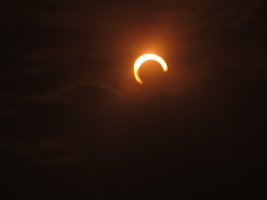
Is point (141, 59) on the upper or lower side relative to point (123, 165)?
upper

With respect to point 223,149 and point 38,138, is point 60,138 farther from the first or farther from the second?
point 223,149

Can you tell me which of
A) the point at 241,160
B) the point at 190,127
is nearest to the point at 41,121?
the point at 190,127

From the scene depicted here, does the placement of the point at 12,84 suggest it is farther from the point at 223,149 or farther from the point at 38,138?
the point at 223,149

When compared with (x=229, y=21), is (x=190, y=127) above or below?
below

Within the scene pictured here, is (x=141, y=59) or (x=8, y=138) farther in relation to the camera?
(x=8, y=138)

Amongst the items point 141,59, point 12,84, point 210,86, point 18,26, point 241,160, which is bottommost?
point 241,160

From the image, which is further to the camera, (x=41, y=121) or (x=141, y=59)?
(x=41, y=121)

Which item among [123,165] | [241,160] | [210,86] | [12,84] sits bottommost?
[241,160]

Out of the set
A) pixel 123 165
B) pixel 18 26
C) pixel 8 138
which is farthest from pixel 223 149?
pixel 18 26
